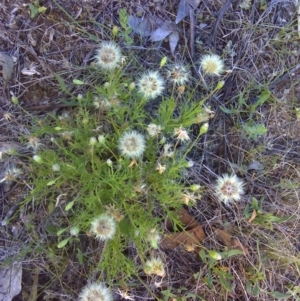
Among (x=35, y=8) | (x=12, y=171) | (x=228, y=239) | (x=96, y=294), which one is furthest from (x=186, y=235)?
(x=35, y=8)

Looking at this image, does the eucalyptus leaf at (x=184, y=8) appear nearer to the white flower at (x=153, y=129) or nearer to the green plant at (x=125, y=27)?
the green plant at (x=125, y=27)

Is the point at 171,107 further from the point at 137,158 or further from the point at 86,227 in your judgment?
the point at 86,227

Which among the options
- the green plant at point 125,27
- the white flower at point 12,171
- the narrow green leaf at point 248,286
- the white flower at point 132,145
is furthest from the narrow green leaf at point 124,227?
the green plant at point 125,27

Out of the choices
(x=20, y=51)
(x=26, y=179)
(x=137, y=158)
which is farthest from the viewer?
(x=20, y=51)

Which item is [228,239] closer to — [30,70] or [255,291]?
Answer: [255,291]

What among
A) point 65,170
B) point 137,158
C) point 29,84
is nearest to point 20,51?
point 29,84

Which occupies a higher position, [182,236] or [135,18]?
[135,18]
